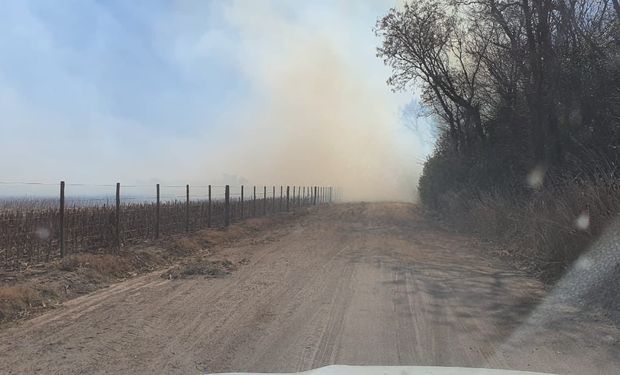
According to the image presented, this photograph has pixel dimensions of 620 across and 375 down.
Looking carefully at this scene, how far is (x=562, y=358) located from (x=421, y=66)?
1146 inches

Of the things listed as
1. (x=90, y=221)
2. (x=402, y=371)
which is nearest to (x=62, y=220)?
(x=90, y=221)

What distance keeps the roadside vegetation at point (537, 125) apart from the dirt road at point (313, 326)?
5.62ft

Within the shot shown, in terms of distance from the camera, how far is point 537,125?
18.8 metres

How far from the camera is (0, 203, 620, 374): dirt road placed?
5.39 meters

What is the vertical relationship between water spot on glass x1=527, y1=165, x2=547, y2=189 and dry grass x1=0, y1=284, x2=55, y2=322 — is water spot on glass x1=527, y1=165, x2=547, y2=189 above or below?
above

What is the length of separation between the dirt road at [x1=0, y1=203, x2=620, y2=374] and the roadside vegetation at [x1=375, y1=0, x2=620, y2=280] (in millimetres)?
1714

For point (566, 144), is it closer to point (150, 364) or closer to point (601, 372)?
point (601, 372)

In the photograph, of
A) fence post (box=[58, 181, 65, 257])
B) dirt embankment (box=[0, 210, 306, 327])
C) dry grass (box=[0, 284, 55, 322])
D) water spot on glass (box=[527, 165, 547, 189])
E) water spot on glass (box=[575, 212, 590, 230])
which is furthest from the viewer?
water spot on glass (box=[527, 165, 547, 189])

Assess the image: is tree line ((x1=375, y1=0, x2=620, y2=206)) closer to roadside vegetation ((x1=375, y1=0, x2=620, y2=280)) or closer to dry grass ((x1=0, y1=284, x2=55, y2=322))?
roadside vegetation ((x1=375, y1=0, x2=620, y2=280))

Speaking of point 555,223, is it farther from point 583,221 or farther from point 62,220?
point 62,220

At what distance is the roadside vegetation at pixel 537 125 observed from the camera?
1085cm

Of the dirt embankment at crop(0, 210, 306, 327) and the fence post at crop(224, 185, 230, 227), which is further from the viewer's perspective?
the fence post at crop(224, 185, 230, 227)

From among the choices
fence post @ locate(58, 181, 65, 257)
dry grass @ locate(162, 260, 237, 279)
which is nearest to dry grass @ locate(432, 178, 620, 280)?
dry grass @ locate(162, 260, 237, 279)

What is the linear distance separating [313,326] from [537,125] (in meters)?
14.7
